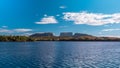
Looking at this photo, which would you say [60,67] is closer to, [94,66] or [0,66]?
[94,66]

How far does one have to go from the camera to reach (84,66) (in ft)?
195

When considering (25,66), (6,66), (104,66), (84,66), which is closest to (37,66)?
(25,66)

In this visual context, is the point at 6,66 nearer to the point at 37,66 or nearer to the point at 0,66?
the point at 0,66

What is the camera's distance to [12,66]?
6047cm

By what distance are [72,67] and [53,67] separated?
4.80 metres

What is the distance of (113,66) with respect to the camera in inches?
2336

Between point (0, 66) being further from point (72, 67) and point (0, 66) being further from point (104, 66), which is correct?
point (104, 66)

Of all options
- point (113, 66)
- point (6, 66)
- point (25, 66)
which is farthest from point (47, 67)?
point (113, 66)

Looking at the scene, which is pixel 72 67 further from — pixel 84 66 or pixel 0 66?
pixel 0 66

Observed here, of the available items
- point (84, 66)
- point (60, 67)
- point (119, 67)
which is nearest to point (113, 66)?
point (119, 67)

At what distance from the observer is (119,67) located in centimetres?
5781

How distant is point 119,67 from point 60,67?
1483 centimetres

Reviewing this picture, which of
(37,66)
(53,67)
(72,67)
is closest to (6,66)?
(37,66)

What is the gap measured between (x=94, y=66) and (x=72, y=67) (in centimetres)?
583
